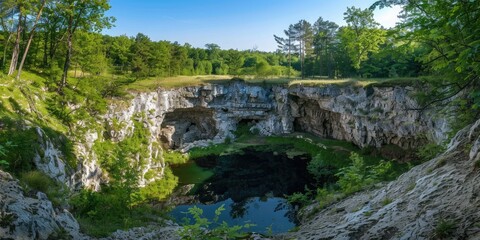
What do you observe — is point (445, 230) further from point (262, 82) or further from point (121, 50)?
point (121, 50)

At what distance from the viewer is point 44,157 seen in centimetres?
1466

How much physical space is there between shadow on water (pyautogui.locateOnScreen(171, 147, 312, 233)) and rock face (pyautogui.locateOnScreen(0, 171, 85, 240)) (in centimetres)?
1347

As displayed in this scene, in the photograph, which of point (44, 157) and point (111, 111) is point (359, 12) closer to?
point (111, 111)

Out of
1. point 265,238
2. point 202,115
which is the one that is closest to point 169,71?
point 202,115

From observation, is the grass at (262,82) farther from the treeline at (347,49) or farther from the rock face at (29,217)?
the rock face at (29,217)

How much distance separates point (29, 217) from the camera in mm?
6887

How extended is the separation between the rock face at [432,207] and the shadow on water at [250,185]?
1158 cm

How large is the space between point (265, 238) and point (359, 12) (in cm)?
4338

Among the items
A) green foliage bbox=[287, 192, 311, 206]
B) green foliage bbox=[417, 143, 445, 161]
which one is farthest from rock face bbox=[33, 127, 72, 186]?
green foliage bbox=[417, 143, 445, 161]

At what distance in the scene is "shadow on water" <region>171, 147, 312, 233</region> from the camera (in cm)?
2370

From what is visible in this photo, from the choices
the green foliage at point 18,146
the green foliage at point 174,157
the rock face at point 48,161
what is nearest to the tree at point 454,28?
A: the green foliage at point 18,146

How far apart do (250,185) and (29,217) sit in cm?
2558

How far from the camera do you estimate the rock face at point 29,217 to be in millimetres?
6344

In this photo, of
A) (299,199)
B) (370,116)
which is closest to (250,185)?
(299,199)
